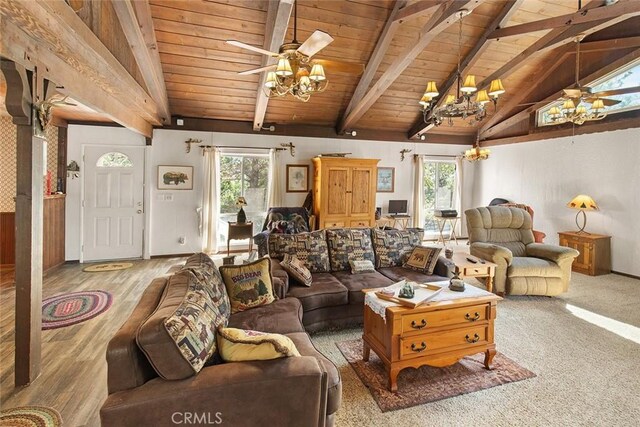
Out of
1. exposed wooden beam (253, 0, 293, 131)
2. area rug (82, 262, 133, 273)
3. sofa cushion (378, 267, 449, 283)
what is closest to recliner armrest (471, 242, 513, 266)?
sofa cushion (378, 267, 449, 283)

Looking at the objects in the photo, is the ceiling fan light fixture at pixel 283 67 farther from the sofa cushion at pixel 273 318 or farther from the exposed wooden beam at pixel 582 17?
the exposed wooden beam at pixel 582 17

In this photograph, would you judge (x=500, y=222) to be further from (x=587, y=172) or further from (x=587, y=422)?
(x=587, y=422)

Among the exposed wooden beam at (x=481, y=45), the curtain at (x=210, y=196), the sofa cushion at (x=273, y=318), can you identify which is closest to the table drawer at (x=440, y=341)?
the sofa cushion at (x=273, y=318)

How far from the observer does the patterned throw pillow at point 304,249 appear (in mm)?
3639

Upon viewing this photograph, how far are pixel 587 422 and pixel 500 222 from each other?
10.6 ft

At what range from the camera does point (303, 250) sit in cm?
366

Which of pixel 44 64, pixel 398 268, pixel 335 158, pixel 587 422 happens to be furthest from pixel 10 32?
pixel 335 158

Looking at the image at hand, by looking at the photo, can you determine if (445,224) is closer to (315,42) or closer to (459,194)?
(459,194)

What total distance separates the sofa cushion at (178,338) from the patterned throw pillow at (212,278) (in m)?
0.41

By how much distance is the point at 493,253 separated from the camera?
4250 mm

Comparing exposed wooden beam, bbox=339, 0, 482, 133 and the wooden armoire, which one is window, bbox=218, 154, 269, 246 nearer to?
the wooden armoire

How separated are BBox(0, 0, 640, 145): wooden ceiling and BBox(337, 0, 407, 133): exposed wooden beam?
2cm

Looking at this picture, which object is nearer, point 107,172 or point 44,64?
point 44,64

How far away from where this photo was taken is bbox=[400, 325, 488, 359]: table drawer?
2348 millimetres
